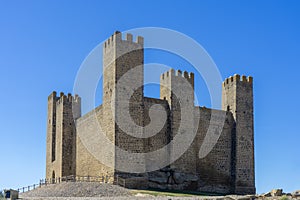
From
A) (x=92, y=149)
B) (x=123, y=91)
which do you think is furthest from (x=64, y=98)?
(x=123, y=91)

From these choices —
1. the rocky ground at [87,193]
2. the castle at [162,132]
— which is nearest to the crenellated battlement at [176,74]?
the castle at [162,132]

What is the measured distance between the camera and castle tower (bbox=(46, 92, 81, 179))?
125 feet

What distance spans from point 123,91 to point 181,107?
14.5 ft

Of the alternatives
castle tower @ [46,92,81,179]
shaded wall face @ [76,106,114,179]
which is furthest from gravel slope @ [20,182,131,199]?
castle tower @ [46,92,81,179]

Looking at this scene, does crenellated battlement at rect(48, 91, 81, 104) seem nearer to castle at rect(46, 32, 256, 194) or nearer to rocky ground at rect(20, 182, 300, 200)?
castle at rect(46, 32, 256, 194)

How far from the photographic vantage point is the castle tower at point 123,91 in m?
30.1

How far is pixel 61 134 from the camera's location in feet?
127

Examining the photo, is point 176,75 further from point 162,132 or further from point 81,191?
point 81,191

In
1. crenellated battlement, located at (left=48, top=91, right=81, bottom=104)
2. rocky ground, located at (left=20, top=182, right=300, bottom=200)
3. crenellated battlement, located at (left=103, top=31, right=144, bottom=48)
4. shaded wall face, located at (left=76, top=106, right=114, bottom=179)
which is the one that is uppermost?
crenellated battlement, located at (left=103, top=31, right=144, bottom=48)

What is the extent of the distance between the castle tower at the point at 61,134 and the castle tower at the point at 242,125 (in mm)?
11371

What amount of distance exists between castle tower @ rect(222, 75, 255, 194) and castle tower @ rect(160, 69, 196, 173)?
12.1 ft

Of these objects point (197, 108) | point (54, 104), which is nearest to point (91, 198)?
point (197, 108)

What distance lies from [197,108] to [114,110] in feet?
21.3

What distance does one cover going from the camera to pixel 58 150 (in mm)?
39188
